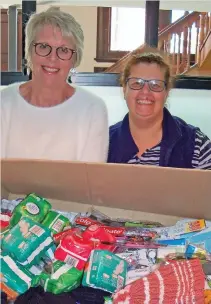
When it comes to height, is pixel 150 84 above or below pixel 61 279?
above

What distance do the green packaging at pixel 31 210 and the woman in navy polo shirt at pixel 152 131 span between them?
39 cm

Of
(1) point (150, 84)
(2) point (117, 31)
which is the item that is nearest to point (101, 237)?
(1) point (150, 84)

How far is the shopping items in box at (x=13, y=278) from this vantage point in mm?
597

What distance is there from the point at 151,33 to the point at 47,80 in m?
1.72

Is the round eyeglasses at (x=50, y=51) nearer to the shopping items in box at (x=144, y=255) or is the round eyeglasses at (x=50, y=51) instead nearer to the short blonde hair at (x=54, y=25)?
the short blonde hair at (x=54, y=25)

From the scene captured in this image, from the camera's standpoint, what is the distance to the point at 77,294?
2.01 feet

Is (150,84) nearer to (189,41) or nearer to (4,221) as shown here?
(4,221)

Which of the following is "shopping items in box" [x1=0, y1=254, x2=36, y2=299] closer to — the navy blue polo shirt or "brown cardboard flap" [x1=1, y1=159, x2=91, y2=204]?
"brown cardboard flap" [x1=1, y1=159, x2=91, y2=204]

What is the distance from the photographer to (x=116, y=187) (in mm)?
812

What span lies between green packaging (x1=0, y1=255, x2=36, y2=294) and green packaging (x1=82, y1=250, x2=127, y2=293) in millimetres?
79

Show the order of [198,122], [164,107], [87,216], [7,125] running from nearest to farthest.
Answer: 1. [87,216]
2. [7,125]
3. [164,107]
4. [198,122]

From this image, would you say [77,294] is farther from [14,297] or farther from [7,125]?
[7,125]

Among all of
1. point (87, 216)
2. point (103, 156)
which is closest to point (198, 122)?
point (103, 156)

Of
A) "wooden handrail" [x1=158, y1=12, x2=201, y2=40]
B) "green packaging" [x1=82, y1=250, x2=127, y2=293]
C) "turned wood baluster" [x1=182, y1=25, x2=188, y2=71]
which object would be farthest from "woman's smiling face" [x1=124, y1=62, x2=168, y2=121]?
"wooden handrail" [x1=158, y1=12, x2=201, y2=40]
